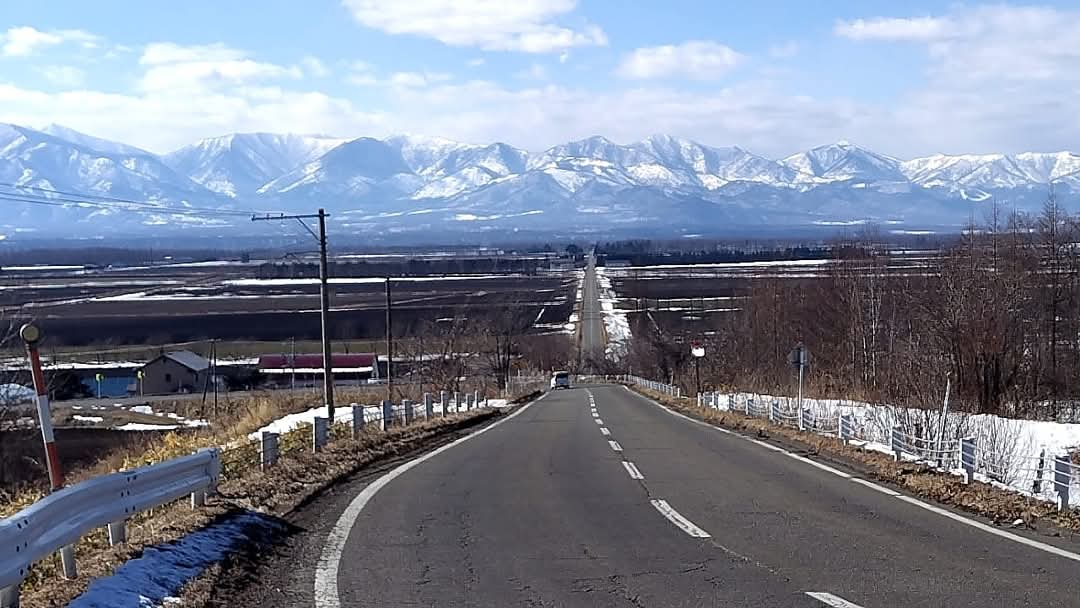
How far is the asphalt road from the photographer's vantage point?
6922mm

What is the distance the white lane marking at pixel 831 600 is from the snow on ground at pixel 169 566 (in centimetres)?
406

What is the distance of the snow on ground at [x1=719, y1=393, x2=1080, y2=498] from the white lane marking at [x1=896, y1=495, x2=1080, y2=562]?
1404mm

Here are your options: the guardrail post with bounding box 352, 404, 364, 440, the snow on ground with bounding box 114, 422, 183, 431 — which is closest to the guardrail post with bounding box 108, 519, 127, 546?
the guardrail post with bounding box 352, 404, 364, 440

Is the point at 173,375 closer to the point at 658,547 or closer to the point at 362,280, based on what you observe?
the point at 362,280

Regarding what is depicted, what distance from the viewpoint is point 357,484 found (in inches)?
504

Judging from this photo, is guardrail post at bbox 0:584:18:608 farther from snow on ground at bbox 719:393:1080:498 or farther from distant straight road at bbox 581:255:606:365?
distant straight road at bbox 581:255:606:365

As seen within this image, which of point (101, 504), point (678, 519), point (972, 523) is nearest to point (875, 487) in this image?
point (972, 523)

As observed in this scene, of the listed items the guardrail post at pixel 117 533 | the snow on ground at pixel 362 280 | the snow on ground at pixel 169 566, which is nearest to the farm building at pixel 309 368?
the snow on ground at pixel 362 280

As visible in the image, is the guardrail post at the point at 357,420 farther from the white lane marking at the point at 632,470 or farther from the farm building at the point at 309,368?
the farm building at the point at 309,368

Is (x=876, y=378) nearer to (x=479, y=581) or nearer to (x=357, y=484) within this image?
(x=357, y=484)

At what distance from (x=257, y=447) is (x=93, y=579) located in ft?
25.6

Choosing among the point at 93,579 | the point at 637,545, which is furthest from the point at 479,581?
the point at 93,579

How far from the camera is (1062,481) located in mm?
10508

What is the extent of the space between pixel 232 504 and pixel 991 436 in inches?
518
